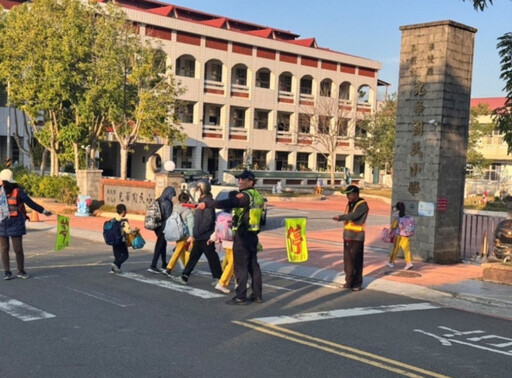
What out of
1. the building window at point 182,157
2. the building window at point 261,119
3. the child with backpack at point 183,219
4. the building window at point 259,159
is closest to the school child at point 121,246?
the child with backpack at point 183,219

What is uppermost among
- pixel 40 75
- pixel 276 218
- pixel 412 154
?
pixel 40 75

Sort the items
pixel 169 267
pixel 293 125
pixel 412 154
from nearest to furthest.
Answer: pixel 169 267, pixel 412 154, pixel 293 125

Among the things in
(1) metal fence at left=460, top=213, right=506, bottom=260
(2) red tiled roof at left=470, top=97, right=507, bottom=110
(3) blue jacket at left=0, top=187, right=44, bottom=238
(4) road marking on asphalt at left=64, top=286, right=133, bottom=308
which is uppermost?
(2) red tiled roof at left=470, top=97, right=507, bottom=110

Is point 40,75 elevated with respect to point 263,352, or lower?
elevated

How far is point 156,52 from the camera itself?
1204 inches

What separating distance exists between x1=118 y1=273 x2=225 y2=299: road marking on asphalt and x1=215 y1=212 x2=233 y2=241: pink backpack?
35.1 inches

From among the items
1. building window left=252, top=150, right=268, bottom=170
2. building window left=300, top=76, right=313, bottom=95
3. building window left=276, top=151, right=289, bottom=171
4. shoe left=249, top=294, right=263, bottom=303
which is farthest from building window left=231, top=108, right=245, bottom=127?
shoe left=249, top=294, right=263, bottom=303

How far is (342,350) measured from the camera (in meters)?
6.57

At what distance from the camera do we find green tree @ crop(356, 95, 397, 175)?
4562cm

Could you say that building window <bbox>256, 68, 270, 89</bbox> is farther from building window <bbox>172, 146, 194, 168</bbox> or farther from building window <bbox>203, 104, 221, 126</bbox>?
building window <bbox>172, 146, 194, 168</bbox>

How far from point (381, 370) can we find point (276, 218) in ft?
62.4

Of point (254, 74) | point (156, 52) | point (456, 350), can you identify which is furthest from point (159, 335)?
point (254, 74)

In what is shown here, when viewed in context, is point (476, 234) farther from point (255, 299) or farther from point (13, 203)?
point (13, 203)

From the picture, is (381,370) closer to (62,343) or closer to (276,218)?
(62,343)
